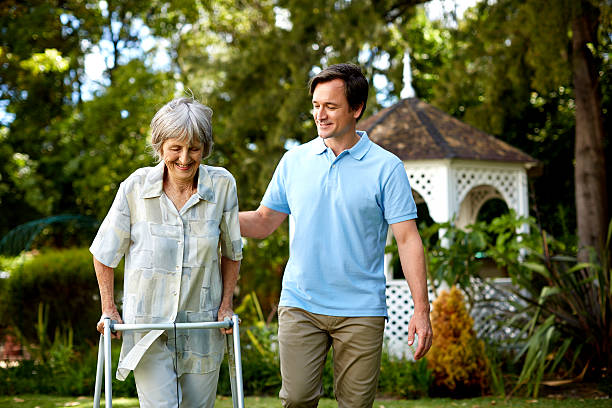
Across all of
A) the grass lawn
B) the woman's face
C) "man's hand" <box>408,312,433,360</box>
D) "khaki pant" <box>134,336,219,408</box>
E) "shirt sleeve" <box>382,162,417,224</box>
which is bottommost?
the grass lawn

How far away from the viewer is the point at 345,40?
14.4m

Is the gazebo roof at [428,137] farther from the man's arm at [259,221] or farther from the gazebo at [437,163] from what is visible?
the man's arm at [259,221]

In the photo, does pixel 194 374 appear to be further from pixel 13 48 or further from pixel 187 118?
pixel 13 48

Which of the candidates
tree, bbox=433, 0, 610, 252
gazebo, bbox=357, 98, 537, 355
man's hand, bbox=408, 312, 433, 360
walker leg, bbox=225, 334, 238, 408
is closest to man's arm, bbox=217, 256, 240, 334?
walker leg, bbox=225, 334, 238, 408

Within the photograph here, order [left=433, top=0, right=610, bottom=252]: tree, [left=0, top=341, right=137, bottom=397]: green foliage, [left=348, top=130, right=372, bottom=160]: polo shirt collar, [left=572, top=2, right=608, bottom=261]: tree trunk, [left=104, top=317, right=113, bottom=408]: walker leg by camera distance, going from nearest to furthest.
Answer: [left=104, top=317, right=113, bottom=408]: walker leg
[left=348, top=130, right=372, bottom=160]: polo shirt collar
[left=0, top=341, right=137, bottom=397]: green foliage
[left=433, top=0, right=610, bottom=252]: tree
[left=572, top=2, right=608, bottom=261]: tree trunk

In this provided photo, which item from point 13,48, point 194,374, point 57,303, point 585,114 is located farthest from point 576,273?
point 13,48

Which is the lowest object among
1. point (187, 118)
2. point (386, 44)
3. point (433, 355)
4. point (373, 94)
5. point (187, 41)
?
point (433, 355)

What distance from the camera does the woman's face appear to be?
9.85 feet

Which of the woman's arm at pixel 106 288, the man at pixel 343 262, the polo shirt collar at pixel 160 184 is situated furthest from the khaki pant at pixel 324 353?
the woman's arm at pixel 106 288

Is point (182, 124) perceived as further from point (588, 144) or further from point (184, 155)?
point (588, 144)

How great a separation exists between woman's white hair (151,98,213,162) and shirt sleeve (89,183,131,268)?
0.27 meters

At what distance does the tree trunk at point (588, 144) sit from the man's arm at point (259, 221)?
7131 millimetres

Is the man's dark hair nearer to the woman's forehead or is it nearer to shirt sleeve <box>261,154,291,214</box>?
shirt sleeve <box>261,154,291,214</box>

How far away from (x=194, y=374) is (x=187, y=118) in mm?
1067
